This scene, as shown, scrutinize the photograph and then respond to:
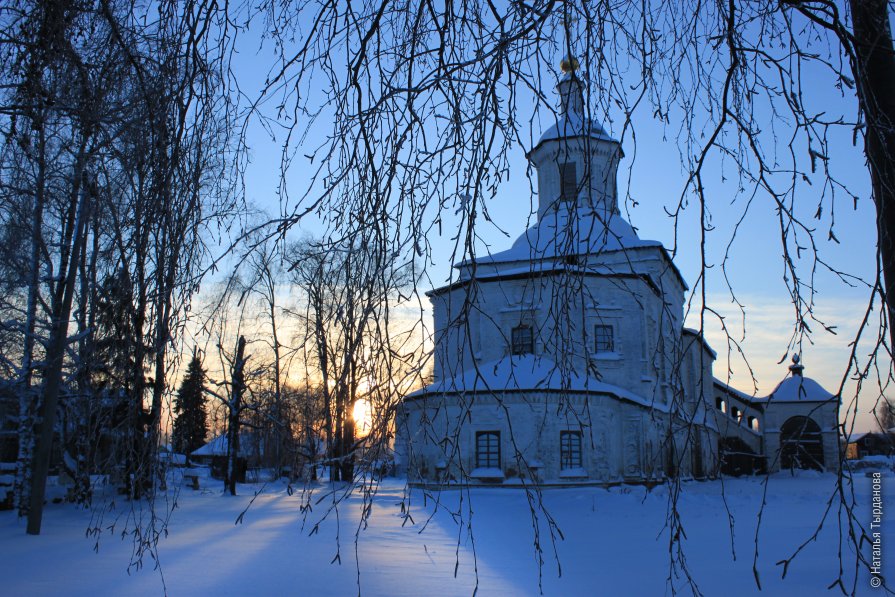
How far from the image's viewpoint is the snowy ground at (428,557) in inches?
283

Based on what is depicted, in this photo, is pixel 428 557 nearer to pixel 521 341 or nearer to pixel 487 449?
pixel 521 341

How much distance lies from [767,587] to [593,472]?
43.6ft

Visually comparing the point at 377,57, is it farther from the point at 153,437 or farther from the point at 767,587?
the point at 767,587

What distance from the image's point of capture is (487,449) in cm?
2042

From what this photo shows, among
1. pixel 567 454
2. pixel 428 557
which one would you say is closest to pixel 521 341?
pixel 428 557

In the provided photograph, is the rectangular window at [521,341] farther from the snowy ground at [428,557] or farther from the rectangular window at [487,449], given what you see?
the rectangular window at [487,449]

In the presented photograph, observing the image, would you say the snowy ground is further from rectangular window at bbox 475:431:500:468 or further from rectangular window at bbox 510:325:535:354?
rectangular window at bbox 475:431:500:468

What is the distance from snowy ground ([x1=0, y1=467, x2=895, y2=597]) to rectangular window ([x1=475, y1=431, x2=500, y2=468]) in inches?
196

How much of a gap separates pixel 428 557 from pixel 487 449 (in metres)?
11.7

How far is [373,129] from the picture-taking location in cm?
244

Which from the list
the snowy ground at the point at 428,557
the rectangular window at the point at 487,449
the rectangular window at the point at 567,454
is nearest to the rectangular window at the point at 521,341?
the snowy ground at the point at 428,557

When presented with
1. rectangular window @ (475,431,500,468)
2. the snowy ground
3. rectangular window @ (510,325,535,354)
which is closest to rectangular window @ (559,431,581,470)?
rectangular window @ (475,431,500,468)

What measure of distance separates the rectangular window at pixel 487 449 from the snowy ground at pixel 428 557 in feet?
16.4

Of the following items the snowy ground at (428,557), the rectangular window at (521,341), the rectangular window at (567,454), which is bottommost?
the snowy ground at (428,557)
